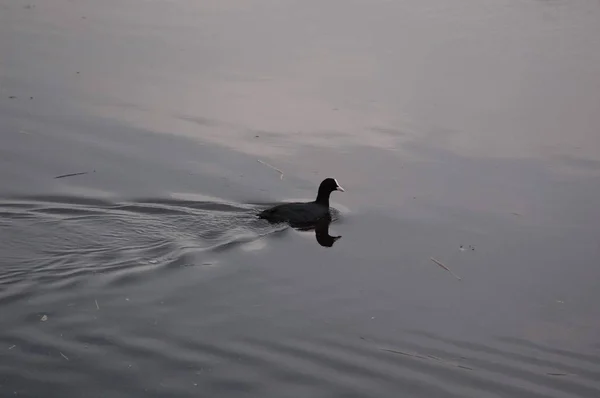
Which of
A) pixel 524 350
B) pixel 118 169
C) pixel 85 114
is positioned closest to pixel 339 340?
pixel 524 350

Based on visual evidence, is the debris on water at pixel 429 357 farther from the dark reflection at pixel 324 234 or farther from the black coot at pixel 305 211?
the black coot at pixel 305 211

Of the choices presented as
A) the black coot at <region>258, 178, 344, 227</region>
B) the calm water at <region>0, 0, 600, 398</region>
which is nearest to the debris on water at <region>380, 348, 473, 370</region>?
the calm water at <region>0, 0, 600, 398</region>

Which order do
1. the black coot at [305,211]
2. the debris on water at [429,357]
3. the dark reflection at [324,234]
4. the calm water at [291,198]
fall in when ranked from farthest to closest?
the black coot at [305,211] → the dark reflection at [324,234] → the debris on water at [429,357] → the calm water at [291,198]

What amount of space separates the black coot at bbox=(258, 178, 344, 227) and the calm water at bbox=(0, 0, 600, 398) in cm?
16

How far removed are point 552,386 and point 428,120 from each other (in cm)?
816

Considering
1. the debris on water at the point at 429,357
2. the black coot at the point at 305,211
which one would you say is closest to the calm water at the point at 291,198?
the debris on water at the point at 429,357

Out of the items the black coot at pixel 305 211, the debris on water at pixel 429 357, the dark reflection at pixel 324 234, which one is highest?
the black coot at pixel 305 211

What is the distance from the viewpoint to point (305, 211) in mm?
11016

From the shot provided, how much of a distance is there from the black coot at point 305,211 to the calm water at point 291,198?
6.4 inches

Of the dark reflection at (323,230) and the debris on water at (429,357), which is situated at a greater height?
the dark reflection at (323,230)

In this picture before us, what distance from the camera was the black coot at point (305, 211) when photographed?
10758 millimetres

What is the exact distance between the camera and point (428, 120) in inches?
587

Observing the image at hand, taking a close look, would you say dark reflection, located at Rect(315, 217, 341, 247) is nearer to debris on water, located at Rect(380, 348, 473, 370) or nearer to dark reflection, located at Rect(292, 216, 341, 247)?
dark reflection, located at Rect(292, 216, 341, 247)

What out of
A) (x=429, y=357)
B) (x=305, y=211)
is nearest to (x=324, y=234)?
(x=305, y=211)
